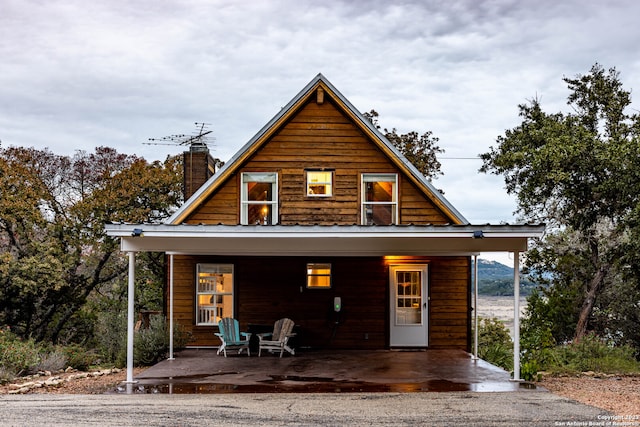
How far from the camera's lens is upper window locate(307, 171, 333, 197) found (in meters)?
14.9

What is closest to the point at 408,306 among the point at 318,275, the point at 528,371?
the point at 318,275

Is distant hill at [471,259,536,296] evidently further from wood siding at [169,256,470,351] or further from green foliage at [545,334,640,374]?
green foliage at [545,334,640,374]

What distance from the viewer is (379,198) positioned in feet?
49.0

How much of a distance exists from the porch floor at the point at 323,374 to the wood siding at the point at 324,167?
3158mm

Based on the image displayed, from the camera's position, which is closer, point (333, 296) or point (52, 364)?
point (52, 364)

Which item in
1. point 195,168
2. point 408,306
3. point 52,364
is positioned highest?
point 195,168

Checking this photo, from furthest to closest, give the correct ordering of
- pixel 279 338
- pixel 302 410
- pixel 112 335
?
1. pixel 112 335
2. pixel 279 338
3. pixel 302 410

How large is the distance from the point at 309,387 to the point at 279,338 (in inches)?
148

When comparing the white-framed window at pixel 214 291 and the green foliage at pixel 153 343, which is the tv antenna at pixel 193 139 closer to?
the white-framed window at pixel 214 291

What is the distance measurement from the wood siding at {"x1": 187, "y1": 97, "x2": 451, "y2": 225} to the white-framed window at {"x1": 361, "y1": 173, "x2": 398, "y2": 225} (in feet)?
0.41

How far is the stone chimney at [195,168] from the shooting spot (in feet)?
53.8

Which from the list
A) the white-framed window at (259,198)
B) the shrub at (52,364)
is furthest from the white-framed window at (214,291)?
the shrub at (52,364)

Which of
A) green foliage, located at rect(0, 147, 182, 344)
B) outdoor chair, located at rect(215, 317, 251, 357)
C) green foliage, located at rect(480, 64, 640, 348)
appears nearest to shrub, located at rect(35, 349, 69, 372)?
outdoor chair, located at rect(215, 317, 251, 357)

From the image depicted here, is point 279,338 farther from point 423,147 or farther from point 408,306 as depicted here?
point 423,147
